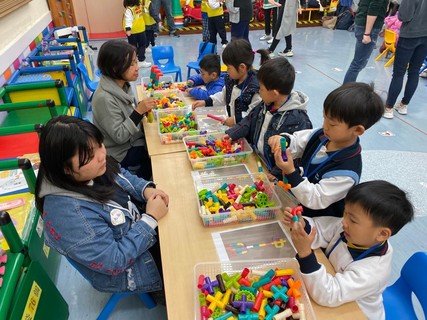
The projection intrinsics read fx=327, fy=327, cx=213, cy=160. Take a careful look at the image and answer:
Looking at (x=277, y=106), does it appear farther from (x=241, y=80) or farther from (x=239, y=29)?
(x=239, y=29)

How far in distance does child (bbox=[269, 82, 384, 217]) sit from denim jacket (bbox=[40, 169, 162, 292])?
Answer: 0.62m

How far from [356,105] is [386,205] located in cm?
42

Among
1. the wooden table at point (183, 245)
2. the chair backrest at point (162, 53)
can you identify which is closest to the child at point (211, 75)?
the wooden table at point (183, 245)

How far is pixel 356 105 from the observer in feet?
4.11

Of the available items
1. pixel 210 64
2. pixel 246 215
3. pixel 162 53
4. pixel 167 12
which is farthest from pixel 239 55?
pixel 167 12

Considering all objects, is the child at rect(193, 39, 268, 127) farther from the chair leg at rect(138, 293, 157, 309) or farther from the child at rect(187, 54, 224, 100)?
the chair leg at rect(138, 293, 157, 309)

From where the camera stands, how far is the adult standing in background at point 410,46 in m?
2.98

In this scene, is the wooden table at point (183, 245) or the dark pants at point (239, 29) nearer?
the wooden table at point (183, 245)

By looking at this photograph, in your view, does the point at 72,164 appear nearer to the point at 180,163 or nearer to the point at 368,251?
the point at 180,163

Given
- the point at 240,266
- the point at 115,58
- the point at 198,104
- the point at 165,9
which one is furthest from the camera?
the point at 165,9

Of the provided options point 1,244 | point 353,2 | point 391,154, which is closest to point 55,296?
point 1,244

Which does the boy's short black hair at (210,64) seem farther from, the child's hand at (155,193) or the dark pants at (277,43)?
the dark pants at (277,43)

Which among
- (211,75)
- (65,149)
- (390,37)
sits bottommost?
(390,37)

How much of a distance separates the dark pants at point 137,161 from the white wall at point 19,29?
60.3 inches
